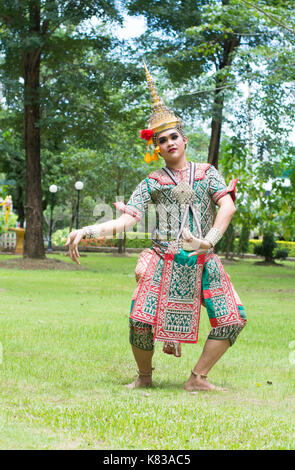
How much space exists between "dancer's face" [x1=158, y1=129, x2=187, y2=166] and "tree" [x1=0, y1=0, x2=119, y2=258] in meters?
12.6

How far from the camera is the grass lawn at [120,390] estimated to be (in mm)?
3529

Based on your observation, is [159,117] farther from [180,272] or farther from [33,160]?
[33,160]

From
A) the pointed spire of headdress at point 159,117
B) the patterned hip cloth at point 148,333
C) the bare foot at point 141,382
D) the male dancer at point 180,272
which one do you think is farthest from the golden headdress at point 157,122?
the bare foot at point 141,382

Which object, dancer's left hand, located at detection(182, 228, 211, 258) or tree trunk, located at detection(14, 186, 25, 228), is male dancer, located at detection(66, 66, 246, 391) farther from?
tree trunk, located at detection(14, 186, 25, 228)

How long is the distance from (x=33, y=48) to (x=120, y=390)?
50.8 ft

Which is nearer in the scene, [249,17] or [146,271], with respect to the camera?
[146,271]

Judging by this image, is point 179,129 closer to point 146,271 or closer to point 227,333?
point 146,271

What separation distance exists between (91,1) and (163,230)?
13.6m

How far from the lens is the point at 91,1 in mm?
16891

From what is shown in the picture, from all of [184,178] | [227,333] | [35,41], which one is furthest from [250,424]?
[35,41]

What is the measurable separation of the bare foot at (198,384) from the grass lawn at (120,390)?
9cm

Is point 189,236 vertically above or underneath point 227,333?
above

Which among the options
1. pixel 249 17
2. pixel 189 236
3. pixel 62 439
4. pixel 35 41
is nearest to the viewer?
pixel 62 439

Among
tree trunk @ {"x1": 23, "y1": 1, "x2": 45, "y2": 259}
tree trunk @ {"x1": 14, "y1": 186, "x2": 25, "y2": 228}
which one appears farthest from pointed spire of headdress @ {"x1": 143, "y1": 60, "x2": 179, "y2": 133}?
tree trunk @ {"x1": 14, "y1": 186, "x2": 25, "y2": 228}
